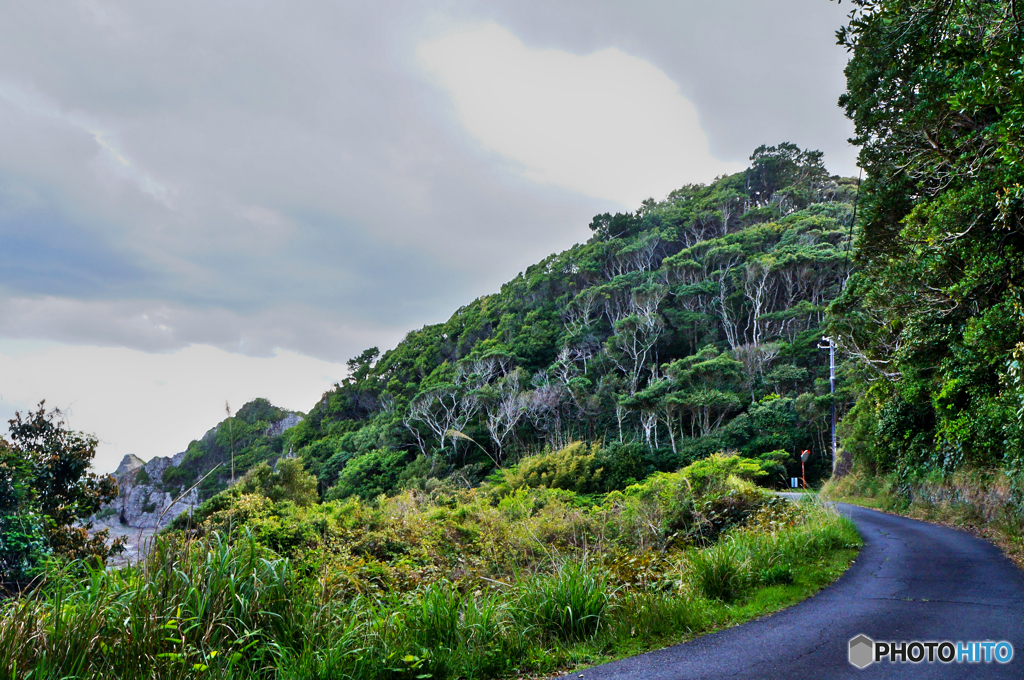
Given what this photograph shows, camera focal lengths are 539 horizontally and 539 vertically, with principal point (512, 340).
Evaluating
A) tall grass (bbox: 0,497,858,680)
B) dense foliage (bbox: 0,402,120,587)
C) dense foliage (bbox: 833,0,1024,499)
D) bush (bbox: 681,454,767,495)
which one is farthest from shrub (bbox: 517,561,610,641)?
dense foliage (bbox: 0,402,120,587)

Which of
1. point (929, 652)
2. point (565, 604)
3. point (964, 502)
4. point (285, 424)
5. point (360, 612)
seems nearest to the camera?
point (360, 612)

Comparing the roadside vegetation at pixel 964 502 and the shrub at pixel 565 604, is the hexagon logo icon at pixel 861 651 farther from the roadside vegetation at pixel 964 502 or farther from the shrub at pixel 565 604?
the roadside vegetation at pixel 964 502

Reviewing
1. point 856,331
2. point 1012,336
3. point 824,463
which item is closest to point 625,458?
point 824,463

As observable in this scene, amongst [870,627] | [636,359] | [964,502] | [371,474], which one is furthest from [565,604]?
[636,359]

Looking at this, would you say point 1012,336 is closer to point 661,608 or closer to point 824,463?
point 661,608

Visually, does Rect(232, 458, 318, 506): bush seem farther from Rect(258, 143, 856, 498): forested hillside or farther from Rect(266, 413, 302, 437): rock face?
Rect(266, 413, 302, 437): rock face

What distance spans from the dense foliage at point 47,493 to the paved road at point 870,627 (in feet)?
32.0

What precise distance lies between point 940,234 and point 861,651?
31.8ft

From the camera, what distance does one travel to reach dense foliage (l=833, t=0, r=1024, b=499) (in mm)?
8023

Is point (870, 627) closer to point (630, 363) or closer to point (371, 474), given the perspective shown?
point (371, 474)

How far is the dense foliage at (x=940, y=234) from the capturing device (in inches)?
316

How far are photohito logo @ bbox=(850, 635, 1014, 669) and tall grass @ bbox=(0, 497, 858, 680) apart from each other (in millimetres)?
1296

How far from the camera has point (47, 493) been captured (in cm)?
1125

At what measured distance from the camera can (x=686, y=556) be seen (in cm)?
691
